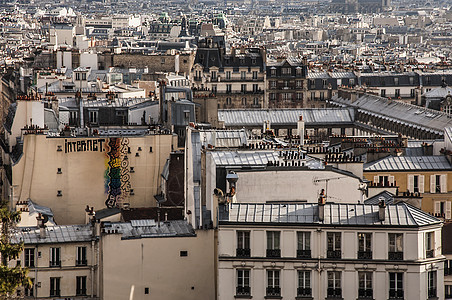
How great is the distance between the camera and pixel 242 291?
42562 millimetres

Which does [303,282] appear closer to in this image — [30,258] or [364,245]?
[364,245]

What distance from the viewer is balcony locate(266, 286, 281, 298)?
4228 centimetres

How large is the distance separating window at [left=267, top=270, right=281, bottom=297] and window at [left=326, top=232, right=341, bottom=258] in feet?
5.49

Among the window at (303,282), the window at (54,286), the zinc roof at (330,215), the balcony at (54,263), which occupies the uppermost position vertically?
the zinc roof at (330,215)

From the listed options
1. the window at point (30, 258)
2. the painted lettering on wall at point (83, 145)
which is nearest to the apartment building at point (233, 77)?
the painted lettering on wall at point (83, 145)

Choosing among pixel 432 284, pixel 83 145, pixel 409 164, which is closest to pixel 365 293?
pixel 432 284

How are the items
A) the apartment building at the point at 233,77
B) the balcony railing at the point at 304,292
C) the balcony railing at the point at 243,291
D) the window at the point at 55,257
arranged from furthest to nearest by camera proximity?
the apartment building at the point at 233,77 → the window at the point at 55,257 → the balcony railing at the point at 243,291 → the balcony railing at the point at 304,292

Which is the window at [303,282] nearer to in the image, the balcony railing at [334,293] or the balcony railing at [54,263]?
the balcony railing at [334,293]

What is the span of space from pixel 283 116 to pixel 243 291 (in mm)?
50037

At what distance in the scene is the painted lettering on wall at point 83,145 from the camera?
57031 mm

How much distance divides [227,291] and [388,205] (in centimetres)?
548

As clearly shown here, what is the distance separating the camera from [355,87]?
11250 cm

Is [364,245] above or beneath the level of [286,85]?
above

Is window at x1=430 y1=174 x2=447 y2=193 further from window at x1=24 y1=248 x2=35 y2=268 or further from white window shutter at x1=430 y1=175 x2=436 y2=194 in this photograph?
window at x1=24 y1=248 x2=35 y2=268
